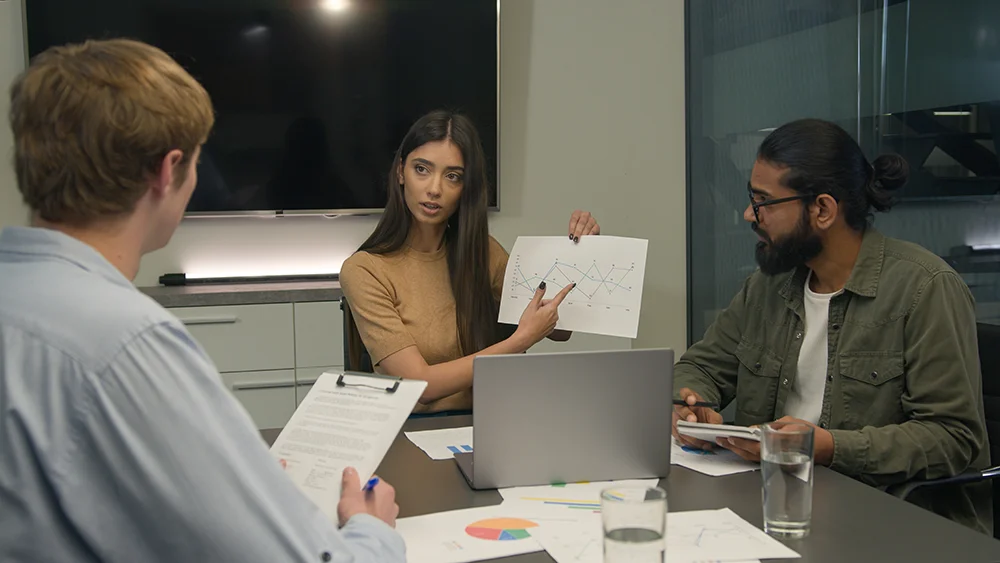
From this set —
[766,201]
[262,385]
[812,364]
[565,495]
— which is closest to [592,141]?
[262,385]

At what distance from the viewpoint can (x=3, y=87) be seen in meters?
3.62

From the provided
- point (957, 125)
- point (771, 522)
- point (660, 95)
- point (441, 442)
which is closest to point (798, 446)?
point (771, 522)

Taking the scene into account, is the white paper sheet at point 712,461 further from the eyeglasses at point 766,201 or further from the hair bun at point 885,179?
the hair bun at point 885,179

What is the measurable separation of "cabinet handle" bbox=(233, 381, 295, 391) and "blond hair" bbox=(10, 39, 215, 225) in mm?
2563

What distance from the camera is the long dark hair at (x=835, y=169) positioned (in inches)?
82.0

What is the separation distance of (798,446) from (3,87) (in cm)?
346

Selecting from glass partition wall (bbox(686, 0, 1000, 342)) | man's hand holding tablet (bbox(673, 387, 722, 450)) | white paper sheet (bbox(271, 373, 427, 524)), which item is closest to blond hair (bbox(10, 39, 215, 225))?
white paper sheet (bbox(271, 373, 427, 524))

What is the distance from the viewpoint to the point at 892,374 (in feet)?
6.27

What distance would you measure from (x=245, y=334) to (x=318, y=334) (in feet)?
0.90

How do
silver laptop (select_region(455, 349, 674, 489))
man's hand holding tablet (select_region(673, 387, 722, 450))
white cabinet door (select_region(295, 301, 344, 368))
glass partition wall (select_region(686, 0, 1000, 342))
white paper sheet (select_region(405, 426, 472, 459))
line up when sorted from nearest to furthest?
1. silver laptop (select_region(455, 349, 674, 489))
2. white paper sheet (select_region(405, 426, 472, 459))
3. man's hand holding tablet (select_region(673, 387, 722, 450))
4. glass partition wall (select_region(686, 0, 1000, 342))
5. white cabinet door (select_region(295, 301, 344, 368))

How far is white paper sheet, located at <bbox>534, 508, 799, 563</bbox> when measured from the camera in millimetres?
1220

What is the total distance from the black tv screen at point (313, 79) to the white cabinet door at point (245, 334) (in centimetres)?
57

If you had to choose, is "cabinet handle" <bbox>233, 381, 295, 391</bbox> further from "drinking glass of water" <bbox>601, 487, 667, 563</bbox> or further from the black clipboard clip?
"drinking glass of water" <bbox>601, 487, 667, 563</bbox>

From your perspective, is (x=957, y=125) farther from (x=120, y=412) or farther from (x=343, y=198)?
(x=120, y=412)
